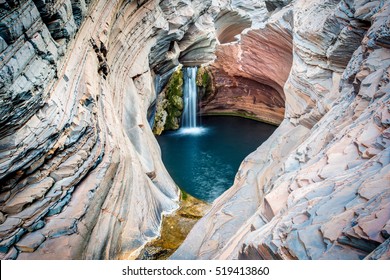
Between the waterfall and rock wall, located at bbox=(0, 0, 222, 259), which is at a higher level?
rock wall, located at bbox=(0, 0, 222, 259)

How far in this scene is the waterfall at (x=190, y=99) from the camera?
2117cm

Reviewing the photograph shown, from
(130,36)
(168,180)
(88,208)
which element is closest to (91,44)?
(130,36)

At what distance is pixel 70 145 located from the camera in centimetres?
823

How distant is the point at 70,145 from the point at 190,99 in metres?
13.9

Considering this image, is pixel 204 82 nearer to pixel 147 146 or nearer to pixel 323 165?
pixel 147 146

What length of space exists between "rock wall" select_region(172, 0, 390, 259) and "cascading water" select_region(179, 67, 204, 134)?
8.87 m

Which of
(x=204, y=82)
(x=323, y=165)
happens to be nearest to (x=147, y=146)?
(x=323, y=165)

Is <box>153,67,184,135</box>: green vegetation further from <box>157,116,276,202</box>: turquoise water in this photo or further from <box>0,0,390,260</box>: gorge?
<box>0,0,390,260</box>: gorge

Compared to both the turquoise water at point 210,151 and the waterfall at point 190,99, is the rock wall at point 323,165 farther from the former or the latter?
the waterfall at point 190,99

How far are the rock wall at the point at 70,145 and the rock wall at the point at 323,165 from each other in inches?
92.2

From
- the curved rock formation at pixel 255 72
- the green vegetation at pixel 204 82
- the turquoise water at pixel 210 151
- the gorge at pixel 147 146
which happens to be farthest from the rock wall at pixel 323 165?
the green vegetation at pixel 204 82

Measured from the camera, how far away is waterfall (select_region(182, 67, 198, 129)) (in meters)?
21.2

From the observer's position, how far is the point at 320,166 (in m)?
5.92

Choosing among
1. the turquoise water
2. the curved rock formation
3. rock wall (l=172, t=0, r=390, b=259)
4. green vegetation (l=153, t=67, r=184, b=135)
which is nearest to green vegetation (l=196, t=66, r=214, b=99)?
the curved rock formation
